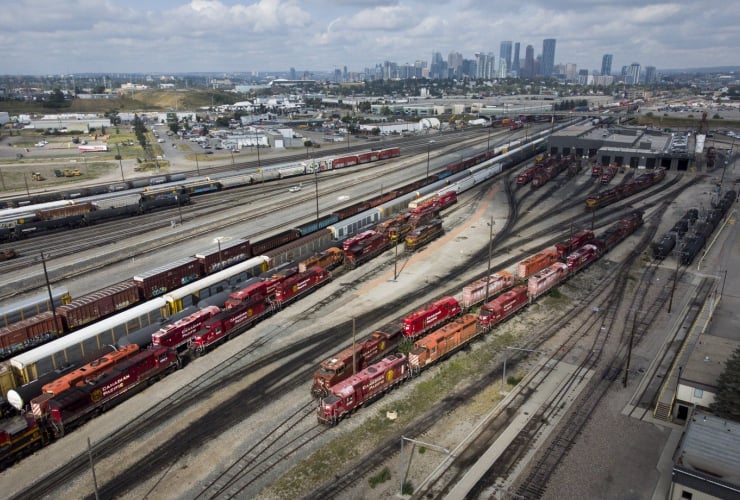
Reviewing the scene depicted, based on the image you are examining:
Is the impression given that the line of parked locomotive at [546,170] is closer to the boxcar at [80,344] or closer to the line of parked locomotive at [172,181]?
the line of parked locomotive at [172,181]

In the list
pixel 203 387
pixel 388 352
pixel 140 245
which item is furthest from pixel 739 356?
pixel 140 245

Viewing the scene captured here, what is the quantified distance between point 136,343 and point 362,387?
751 inches

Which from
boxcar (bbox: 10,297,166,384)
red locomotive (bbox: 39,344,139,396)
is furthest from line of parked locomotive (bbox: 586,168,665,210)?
red locomotive (bbox: 39,344,139,396)

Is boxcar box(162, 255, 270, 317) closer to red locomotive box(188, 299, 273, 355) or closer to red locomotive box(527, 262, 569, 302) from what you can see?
red locomotive box(188, 299, 273, 355)

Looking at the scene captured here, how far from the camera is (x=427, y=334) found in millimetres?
42062

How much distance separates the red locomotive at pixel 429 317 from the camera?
1585 inches

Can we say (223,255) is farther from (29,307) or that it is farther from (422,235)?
(422,235)

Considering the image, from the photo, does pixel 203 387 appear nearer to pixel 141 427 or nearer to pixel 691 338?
pixel 141 427

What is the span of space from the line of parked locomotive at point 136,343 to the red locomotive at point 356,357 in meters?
11.6

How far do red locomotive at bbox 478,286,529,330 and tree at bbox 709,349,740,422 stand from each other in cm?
1701

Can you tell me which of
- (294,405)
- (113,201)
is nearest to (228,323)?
(294,405)

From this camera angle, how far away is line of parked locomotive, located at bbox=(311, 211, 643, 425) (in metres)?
32.7

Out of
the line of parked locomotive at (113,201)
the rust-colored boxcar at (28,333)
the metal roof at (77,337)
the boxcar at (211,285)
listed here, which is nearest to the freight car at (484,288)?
the boxcar at (211,285)

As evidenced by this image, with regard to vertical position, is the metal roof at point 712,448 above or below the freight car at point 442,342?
above
